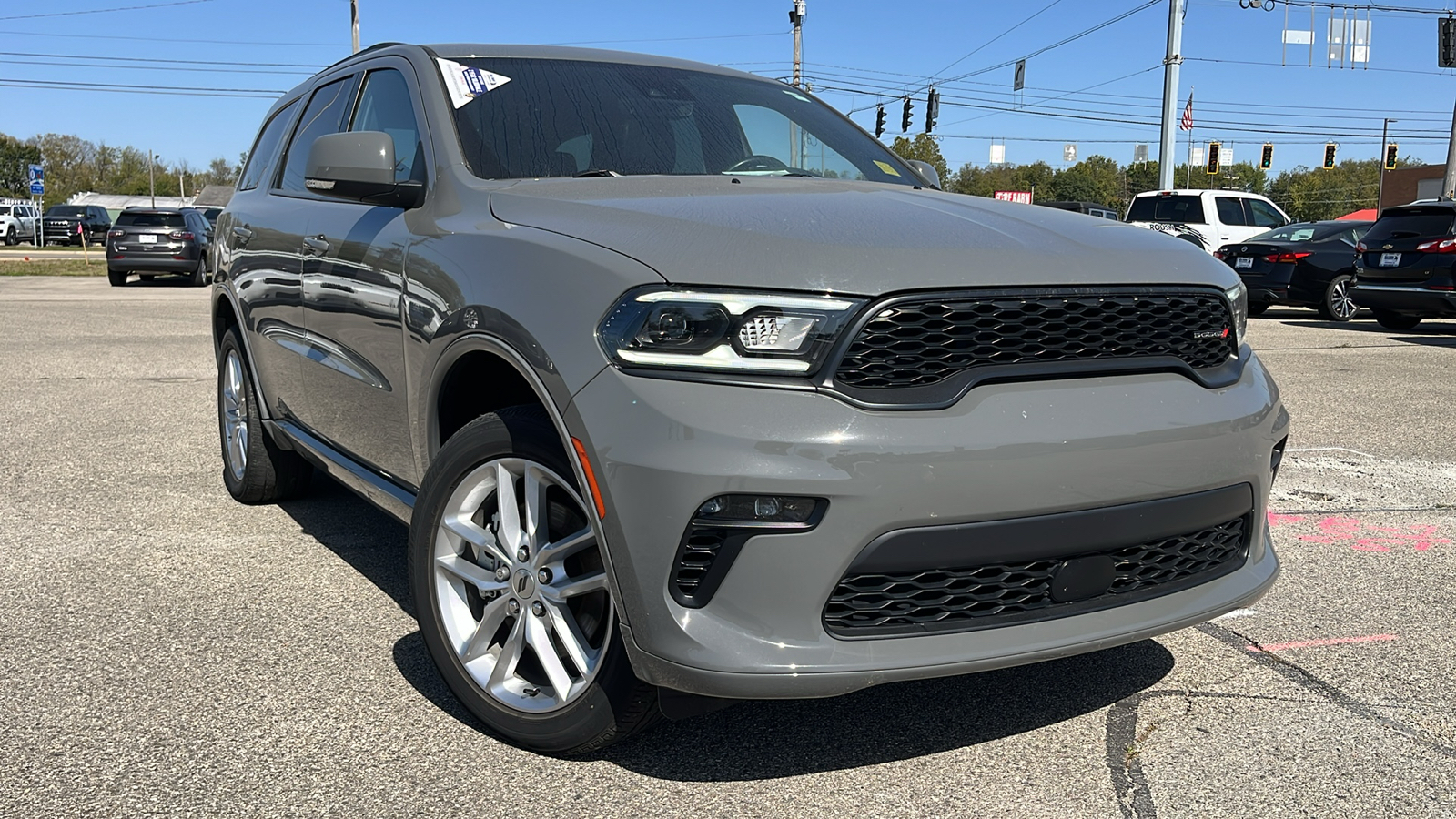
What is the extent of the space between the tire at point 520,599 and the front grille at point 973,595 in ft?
1.67

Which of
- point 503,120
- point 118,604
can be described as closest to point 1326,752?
point 503,120

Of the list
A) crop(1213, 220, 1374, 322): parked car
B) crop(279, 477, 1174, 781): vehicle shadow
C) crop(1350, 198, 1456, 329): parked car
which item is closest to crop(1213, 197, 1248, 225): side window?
crop(1213, 220, 1374, 322): parked car

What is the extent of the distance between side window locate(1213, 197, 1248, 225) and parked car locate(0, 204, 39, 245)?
155ft

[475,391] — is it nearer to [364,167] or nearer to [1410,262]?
[364,167]

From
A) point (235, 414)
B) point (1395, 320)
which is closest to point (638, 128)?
point (235, 414)

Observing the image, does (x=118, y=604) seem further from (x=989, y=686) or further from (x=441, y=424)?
(x=989, y=686)

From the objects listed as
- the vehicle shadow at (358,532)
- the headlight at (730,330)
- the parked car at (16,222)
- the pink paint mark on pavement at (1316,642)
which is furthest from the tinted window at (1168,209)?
the parked car at (16,222)

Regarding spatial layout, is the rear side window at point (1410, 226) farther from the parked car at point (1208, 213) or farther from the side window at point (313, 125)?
the side window at point (313, 125)

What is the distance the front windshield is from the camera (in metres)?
3.55

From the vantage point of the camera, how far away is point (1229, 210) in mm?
20312

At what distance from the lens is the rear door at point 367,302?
3.46m

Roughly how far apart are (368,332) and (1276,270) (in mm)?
16094

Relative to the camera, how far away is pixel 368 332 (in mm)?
3609

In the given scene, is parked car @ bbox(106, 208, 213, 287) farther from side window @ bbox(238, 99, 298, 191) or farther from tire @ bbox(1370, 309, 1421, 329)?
tire @ bbox(1370, 309, 1421, 329)
